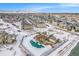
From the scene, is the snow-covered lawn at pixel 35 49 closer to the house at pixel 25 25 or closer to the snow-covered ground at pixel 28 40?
the snow-covered ground at pixel 28 40

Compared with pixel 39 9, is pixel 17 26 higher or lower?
lower

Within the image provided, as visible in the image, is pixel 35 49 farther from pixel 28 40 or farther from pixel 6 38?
pixel 6 38

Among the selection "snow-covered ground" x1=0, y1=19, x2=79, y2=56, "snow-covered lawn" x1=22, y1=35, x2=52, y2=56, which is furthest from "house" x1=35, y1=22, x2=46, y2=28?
"snow-covered lawn" x1=22, y1=35, x2=52, y2=56

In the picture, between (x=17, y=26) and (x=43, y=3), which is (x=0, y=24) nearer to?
(x=17, y=26)

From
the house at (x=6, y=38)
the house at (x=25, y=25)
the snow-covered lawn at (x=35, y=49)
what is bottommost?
the snow-covered lawn at (x=35, y=49)

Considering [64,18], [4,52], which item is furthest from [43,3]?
[4,52]

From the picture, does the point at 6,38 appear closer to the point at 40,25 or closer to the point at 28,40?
the point at 28,40

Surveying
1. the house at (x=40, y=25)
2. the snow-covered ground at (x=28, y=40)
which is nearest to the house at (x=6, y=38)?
the snow-covered ground at (x=28, y=40)

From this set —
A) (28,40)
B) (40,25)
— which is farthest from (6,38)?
(40,25)

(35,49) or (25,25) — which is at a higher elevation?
(25,25)

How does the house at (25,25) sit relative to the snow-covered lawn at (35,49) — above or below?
above

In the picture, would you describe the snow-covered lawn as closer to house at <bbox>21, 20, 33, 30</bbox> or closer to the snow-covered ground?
the snow-covered ground
